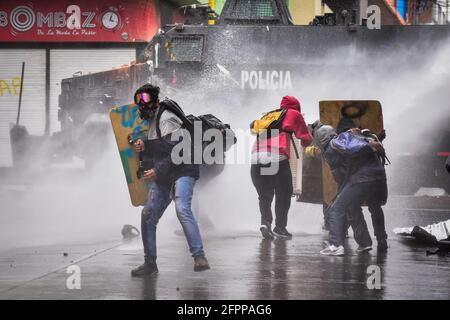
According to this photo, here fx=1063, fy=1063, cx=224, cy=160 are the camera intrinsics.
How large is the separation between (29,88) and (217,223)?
1529 centimetres

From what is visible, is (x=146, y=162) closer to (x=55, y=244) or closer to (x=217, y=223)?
(x=55, y=244)

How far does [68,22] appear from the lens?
27.0 meters

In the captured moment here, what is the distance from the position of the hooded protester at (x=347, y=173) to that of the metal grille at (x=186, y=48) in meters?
6.69

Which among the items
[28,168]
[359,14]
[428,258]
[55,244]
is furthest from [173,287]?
[28,168]

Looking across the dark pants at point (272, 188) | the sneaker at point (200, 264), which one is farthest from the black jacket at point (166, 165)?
the dark pants at point (272, 188)

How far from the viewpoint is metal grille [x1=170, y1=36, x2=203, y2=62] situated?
16234 mm

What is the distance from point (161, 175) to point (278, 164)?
3132mm

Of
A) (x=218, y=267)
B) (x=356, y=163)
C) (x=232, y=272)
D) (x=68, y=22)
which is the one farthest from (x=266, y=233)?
(x=68, y=22)

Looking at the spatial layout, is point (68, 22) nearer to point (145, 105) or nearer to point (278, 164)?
point (278, 164)

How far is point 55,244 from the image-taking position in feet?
35.6

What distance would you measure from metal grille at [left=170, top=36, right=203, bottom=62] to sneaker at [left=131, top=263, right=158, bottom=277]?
331 inches

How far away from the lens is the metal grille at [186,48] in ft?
53.3

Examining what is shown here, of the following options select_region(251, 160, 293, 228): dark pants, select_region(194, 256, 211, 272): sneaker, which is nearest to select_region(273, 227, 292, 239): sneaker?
select_region(251, 160, 293, 228): dark pants
